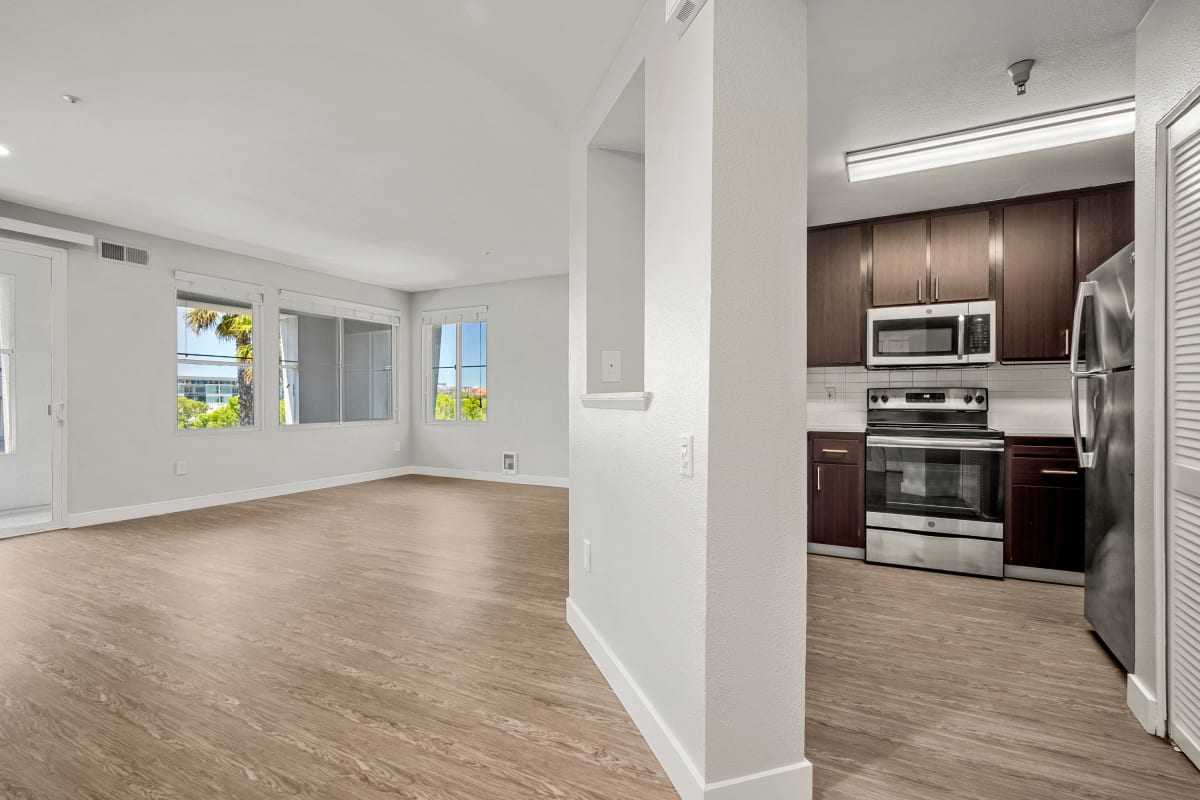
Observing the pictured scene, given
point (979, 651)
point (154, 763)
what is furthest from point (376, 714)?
point (979, 651)

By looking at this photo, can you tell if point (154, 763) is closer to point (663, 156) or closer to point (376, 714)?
point (376, 714)

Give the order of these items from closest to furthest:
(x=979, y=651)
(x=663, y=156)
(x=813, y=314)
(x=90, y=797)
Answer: (x=90, y=797) → (x=663, y=156) → (x=979, y=651) → (x=813, y=314)

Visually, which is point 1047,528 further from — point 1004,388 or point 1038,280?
point 1038,280

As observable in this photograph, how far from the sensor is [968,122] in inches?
110

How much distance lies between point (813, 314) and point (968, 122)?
1623 mm

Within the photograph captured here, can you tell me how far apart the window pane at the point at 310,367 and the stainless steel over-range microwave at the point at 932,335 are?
620cm

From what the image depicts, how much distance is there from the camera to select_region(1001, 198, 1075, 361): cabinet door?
11.4 feet

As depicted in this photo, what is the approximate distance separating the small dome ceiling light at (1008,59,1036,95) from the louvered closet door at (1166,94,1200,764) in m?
0.69

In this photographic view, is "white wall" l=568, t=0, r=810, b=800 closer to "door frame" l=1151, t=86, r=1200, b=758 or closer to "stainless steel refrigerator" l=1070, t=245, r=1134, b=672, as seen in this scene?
"door frame" l=1151, t=86, r=1200, b=758

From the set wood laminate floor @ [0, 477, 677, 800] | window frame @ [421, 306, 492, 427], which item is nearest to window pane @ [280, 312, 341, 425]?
window frame @ [421, 306, 492, 427]

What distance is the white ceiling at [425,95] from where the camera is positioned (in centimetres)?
211

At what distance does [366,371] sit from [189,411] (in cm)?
230

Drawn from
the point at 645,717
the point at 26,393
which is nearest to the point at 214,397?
the point at 26,393

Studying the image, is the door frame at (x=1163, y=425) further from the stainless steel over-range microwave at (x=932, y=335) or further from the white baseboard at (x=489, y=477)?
the white baseboard at (x=489, y=477)
